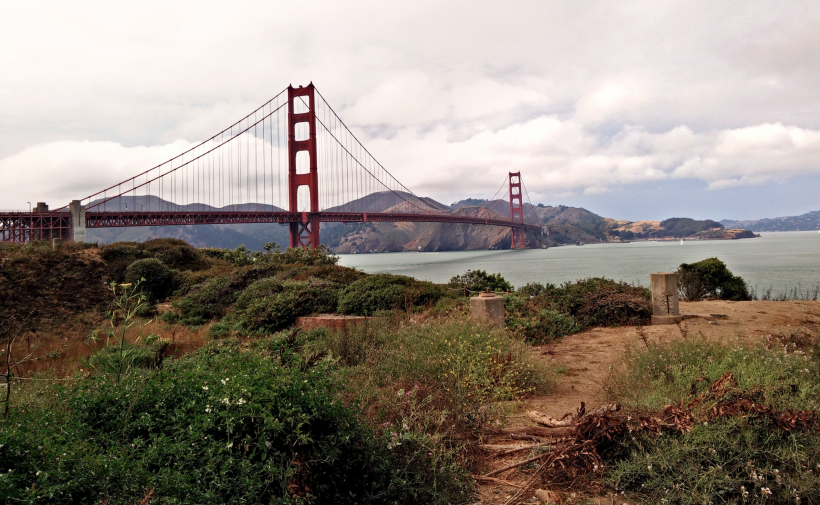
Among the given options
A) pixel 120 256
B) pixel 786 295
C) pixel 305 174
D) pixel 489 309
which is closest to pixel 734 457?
pixel 489 309

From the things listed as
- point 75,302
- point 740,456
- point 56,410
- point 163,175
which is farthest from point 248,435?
point 163,175

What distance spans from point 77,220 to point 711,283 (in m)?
33.5

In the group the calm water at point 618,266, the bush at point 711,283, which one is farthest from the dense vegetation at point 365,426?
the calm water at point 618,266

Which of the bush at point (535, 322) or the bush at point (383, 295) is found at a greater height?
the bush at point (383, 295)

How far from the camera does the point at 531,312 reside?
33.6ft

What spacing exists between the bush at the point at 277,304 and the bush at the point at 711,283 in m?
11.1

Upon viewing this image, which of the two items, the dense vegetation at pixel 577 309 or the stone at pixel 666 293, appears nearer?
the dense vegetation at pixel 577 309

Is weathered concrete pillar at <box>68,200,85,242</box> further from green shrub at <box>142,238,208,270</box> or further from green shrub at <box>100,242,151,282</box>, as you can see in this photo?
green shrub at <box>100,242,151,282</box>

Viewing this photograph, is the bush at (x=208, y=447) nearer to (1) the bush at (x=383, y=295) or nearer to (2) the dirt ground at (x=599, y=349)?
(2) the dirt ground at (x=599, y=349)

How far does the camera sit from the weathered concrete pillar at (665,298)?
10273 millimetres

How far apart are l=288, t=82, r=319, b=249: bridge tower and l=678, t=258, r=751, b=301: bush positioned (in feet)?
93.2

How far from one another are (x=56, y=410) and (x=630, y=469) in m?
3.50

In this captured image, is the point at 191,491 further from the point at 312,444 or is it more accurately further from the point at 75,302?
the point at 75,302

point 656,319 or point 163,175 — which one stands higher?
point 163,175
